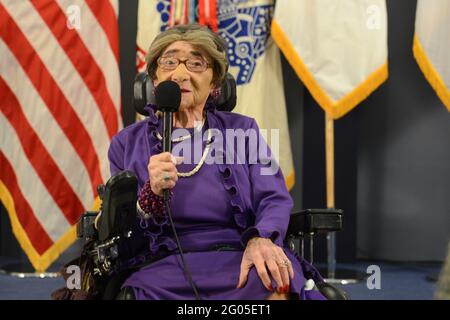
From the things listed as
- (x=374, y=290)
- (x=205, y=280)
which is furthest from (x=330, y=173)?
(x=205, y=280)

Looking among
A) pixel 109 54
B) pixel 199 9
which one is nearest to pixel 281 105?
pixel 199 9

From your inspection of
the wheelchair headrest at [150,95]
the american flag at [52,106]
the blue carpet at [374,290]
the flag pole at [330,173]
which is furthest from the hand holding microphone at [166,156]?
the flag pole at [330,173]

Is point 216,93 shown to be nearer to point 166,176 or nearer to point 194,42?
point 194,42

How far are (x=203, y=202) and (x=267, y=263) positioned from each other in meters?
0.32

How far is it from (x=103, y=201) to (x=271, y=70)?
9.53ft

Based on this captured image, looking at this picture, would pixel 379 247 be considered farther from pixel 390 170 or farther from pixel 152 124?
pixel 152 124

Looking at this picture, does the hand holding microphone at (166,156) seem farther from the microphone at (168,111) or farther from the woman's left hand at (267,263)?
the woman's left hand at (267,263)

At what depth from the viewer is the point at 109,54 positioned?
14.1 ft

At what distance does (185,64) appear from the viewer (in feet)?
7.04

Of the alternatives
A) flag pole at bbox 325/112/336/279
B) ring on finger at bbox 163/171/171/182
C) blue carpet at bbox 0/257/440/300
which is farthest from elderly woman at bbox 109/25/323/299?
flag pole at bbox 325/112/336/279

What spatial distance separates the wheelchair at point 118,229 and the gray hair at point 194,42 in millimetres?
157

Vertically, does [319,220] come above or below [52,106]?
below

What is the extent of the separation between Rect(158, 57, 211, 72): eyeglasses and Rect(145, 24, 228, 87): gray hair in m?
0.04

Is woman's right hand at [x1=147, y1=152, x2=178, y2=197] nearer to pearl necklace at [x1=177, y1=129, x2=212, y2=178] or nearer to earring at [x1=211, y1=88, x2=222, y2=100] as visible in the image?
pearl necklace at [x1=177, y1=129, x2=212, y2=178]
